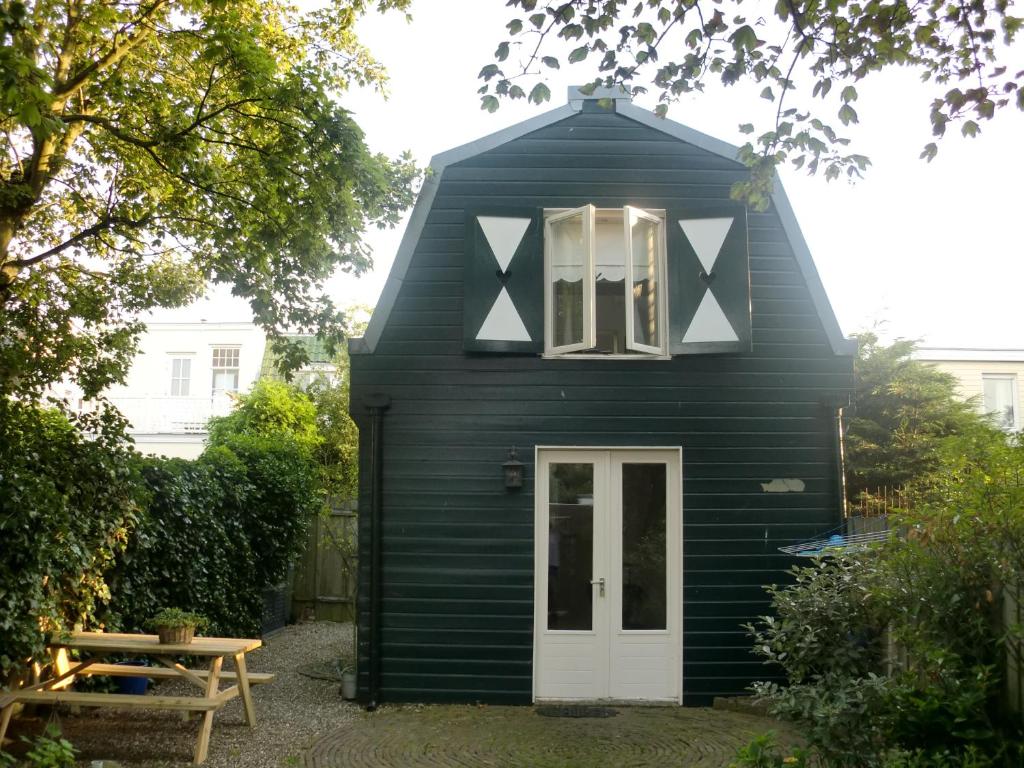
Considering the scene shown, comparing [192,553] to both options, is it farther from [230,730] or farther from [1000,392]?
[1000,392]

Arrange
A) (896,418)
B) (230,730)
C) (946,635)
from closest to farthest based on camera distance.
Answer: (946,635), (230,730), (896,418)

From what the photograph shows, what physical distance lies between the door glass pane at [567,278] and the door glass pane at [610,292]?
0.56 ft

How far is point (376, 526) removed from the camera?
8.70 m

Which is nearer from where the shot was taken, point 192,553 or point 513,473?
point 513,473

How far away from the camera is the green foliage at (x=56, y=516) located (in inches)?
230

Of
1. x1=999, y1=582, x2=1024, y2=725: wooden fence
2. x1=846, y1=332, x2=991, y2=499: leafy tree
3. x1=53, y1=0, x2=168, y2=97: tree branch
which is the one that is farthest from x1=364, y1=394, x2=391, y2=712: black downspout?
x1=846, y1=332, x2=991, y2=499: leafy tree

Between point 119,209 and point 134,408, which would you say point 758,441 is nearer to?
point 119,209

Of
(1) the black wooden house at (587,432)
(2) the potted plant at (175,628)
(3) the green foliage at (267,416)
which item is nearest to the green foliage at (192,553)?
(2) the potted plant at (175,628)

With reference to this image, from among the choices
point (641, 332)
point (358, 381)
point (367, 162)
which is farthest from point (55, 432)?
point (641, 332)

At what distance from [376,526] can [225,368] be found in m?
18.0

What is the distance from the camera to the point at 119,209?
30.0 ft

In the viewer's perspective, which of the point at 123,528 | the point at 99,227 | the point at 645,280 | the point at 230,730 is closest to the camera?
the point at 123,528

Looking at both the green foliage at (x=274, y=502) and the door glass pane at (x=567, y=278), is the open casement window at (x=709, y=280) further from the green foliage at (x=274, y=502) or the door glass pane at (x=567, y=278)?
the green foliage at (x=274, y=502)

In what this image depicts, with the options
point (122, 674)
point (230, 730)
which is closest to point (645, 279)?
point (230, 730)
